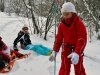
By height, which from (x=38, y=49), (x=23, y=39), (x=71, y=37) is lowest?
(x=38, y=49)

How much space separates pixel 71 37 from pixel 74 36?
0.18 ft

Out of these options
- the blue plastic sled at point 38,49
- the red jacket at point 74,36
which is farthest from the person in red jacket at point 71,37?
the blue plastic sled at point 38,49

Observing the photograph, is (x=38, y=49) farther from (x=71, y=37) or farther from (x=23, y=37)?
(x=71, y=37)

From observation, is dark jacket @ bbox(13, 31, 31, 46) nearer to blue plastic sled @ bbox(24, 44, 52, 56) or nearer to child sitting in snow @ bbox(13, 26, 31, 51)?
child sitting in snow @ bbox(13, 26, 31, 51)

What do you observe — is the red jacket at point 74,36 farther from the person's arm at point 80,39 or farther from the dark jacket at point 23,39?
the dark jacket at point 23,39

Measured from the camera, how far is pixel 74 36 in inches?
134

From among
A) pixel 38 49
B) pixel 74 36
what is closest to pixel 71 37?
pixel 74 36

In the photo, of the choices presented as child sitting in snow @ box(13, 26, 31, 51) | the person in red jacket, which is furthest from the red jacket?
child sitting in snow @ box(13, 26, 31, 51)

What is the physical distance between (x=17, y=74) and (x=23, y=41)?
2.70 metres

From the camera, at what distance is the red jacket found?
3243 mm

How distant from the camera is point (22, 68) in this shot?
470 cm

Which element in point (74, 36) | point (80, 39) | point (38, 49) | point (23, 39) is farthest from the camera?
point (23, 39)

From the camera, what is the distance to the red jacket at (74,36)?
10.6 feet

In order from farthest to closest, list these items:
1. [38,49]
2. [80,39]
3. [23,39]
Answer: [23,39], [38,49], [80,39]
